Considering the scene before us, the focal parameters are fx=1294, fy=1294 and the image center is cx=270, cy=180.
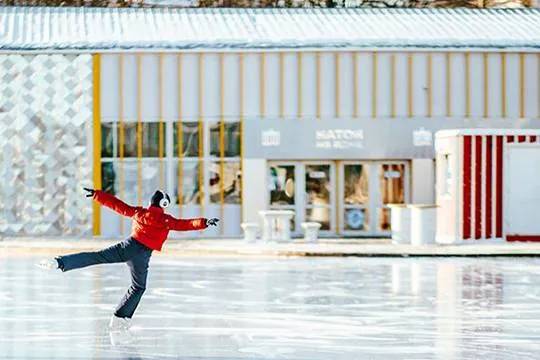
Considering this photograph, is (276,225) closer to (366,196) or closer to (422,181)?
(366,196)

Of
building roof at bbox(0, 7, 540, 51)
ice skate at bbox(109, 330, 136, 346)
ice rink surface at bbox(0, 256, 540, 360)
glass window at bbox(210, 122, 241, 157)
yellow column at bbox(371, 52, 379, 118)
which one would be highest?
building roof at bbox(0, 7, 540, 51)

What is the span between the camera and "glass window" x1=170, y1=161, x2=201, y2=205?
37344mm

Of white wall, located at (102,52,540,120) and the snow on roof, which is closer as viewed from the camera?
the snow on roof

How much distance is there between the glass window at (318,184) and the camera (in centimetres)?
3794

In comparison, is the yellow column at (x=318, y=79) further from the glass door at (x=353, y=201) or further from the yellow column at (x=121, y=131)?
the yellow column at (x=121, y=131)

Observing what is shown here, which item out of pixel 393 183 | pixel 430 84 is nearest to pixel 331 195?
pixel 393 183

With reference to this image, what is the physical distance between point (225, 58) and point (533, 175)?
9859 millimetres

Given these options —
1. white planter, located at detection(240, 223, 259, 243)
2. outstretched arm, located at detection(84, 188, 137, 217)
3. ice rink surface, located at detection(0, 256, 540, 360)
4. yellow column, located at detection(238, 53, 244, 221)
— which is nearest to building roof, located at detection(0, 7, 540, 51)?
yellow column, located at detection(238, 53, 244, 221)

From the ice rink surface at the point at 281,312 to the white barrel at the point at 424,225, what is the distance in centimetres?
637

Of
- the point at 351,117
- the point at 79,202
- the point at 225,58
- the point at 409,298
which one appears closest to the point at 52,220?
the point at 79,202

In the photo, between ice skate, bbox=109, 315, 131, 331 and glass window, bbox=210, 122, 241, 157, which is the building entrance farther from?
ice skate, bbox=109, 315, 131, 331

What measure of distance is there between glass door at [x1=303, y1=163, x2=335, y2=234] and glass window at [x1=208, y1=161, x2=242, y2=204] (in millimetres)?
2003

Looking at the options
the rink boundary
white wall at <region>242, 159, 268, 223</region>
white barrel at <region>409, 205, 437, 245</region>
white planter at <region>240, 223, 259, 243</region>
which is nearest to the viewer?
the rink boundary

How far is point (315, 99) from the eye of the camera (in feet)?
124
